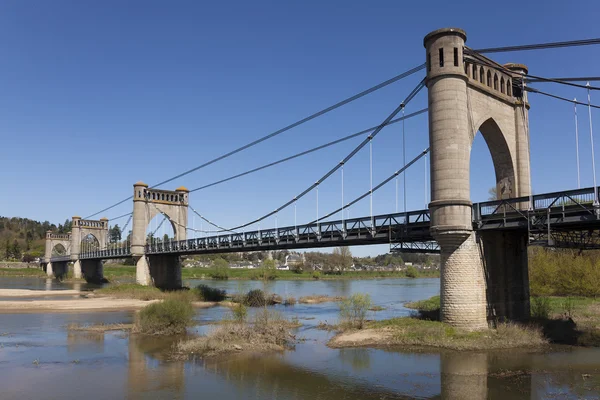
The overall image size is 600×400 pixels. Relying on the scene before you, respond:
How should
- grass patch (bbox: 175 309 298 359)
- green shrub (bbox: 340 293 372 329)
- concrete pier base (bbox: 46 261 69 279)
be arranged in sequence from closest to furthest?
grass patch (bbox: 175 309 298 359) < green shrub (bbox: 340 293 372 329) < concrete pier base (bbox: 46 261 69 279)

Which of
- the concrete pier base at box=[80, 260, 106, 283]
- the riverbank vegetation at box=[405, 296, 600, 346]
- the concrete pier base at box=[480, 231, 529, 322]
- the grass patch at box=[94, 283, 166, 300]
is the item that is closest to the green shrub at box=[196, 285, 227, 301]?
the grass patch at box=[94, 283, 166, 300]

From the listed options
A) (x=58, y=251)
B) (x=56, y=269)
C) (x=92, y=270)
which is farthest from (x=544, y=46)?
(x=58, y=251)

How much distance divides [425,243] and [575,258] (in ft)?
60.0

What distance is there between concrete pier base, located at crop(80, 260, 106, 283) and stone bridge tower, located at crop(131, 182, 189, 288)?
1450 inches

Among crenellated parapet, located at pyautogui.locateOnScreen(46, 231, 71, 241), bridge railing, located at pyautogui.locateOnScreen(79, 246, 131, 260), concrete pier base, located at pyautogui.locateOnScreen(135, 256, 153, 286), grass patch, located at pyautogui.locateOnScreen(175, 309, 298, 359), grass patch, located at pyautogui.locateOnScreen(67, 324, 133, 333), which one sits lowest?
grass patch, located at pyautogui.locateOnScreen(67, 324, 133, 333)

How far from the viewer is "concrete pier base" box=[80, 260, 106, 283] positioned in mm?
99225

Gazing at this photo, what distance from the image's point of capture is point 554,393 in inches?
652

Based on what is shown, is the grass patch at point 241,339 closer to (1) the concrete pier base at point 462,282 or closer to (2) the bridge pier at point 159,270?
(1) the concrete pier base at point 462,282

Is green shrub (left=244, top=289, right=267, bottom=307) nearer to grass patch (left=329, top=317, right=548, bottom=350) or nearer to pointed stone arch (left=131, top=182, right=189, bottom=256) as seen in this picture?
grass patch (left=329, top=317, right=548, bottom=350)

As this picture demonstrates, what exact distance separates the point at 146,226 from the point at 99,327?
35.2 metres

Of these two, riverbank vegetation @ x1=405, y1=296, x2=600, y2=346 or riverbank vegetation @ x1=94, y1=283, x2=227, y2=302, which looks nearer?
riverbank vegetation @ x1=405, y1=296, x2=600, y2=346

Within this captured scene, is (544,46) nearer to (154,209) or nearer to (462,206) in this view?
(462,206)

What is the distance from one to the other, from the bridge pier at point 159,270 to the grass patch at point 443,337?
4189cm

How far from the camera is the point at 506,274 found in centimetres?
2747
